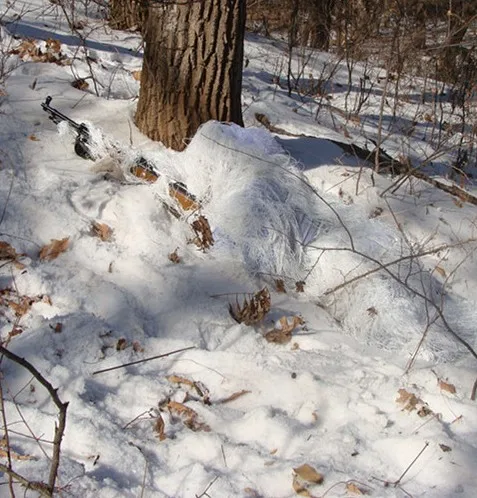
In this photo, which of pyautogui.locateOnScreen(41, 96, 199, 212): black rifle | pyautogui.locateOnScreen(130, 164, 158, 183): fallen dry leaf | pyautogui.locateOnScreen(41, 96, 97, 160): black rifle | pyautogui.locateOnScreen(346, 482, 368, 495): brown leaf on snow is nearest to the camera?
pyautogui.locateOnScreen(346, 482, 368, 495): brown leaf on snow

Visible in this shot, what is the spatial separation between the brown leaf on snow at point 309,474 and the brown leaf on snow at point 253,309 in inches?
35.5

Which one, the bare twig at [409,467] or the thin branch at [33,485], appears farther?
the bare twig at [409,467]

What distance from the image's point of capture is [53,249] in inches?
131

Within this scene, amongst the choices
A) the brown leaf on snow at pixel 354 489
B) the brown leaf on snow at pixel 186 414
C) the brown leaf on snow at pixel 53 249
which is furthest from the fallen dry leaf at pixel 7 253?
the brown leaf on snow at pixel 354 489

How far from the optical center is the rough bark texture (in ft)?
12.9

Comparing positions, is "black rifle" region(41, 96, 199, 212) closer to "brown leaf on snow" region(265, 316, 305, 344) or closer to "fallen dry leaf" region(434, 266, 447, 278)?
"brown leaf on snow" region(265, 316, 305, 344)

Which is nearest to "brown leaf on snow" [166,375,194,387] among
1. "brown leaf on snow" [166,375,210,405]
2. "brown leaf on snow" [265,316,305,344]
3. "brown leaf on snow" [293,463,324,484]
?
"brown leaf on snow" [166,375,210,405]

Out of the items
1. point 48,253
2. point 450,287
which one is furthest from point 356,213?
point 48,253

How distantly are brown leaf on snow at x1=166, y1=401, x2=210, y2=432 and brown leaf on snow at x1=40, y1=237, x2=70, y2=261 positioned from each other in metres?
1.03

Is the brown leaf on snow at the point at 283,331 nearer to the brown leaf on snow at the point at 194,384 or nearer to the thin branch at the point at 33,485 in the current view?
the brown leaf on snow at the point at 194,384

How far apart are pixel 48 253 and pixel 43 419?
107 cm

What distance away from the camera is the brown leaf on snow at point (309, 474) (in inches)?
92.5

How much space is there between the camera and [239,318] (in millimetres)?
3199

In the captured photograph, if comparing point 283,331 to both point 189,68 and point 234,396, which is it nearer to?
point 234,396
